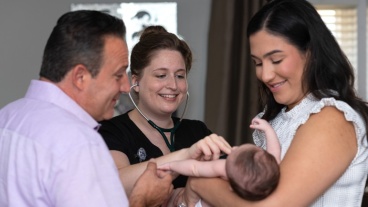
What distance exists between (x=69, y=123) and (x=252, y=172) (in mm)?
576

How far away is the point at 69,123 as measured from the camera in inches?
60.7

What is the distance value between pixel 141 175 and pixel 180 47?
75 cm

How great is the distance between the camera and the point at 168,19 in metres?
4.17

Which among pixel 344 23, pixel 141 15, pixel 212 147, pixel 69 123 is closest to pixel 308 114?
pixel 212 147

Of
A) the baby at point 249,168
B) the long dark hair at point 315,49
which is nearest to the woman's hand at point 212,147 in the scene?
the baby at point 249,168

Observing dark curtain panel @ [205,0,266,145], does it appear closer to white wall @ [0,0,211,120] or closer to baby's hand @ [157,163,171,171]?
white wall @ [0,0,211,120]

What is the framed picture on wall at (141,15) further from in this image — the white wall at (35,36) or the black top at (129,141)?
the black top at (129,141)

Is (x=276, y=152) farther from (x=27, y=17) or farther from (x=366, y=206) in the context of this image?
(x=27, y=17)

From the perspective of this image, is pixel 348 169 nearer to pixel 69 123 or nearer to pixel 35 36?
pixel 69 123

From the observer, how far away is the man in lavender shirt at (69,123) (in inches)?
58.7

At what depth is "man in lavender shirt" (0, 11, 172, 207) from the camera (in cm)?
149

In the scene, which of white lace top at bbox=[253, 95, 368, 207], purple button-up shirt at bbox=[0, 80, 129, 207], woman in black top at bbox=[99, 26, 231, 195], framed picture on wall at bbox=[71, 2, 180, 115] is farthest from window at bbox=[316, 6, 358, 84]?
purple button-up shirt at bbox=[0, 80, 129, 207]

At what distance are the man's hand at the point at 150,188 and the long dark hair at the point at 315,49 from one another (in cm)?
55

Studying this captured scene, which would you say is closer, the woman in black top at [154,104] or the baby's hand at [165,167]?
the baby's hand at [165,167]
